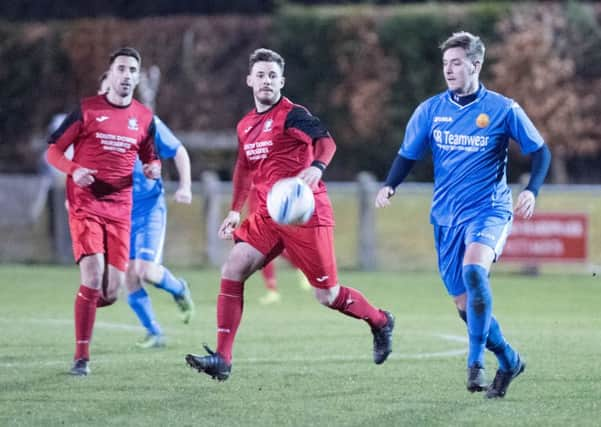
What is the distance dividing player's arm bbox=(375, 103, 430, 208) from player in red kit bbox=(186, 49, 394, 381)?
43 cm

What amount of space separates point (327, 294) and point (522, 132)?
5.77ft

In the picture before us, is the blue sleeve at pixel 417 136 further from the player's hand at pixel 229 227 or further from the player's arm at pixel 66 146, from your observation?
the player's arm at pixel 66 146

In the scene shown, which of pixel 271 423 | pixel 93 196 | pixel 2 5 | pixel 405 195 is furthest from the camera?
pixel 2 5

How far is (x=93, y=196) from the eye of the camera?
10.4 meters

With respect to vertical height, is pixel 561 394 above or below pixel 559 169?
below

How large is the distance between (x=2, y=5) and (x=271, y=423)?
112ft

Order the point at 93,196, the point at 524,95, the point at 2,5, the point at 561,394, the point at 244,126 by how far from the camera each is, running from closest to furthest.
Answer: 1. the point at 561,394
2. the point at 244,126
3. the point at 93,196
4. the point at 524,95
5. the point at 2,5

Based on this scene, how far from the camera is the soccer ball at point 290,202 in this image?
8.73 meters

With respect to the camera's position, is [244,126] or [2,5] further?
[2,5]

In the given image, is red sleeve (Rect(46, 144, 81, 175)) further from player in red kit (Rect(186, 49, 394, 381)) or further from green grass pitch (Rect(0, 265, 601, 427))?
green grass pitch (Rect(0, 265, 601, 427))

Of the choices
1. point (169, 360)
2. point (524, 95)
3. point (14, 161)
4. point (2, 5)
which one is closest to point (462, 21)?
point (524, 95)

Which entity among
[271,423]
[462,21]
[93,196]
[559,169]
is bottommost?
[271,423]

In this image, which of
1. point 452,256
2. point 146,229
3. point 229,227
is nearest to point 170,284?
point 146,229

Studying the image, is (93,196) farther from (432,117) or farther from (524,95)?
(524,95)
